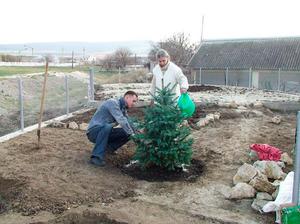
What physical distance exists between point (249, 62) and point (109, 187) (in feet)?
100

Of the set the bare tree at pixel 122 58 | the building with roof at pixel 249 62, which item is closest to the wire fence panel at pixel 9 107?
the building with roof at pixel 249 62

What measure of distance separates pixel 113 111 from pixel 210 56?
1264 inches

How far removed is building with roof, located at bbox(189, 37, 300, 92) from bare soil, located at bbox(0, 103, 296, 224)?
2303 cm

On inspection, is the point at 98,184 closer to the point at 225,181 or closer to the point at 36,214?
the point at 36,214

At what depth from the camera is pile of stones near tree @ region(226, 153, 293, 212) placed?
4.70 meters

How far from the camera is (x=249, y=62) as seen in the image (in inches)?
1340

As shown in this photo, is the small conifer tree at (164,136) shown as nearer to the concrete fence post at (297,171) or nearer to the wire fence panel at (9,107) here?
the concrete fence post at (297,171)

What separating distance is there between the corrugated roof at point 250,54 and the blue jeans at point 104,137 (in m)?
27.1

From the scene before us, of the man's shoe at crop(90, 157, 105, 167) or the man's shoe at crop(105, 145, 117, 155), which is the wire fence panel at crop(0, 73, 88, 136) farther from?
the man's shoe at crop(90, 157, 105, 167)

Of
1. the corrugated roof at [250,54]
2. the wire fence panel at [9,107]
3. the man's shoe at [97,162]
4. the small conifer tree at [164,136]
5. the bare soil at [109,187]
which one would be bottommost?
the wire fence panel at [9,107]

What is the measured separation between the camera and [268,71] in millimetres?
31750

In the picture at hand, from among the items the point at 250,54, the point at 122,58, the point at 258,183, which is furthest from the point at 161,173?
the point at 122,58

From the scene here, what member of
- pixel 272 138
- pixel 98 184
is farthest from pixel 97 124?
pixel 272 138

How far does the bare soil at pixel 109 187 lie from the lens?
14.3 ft
